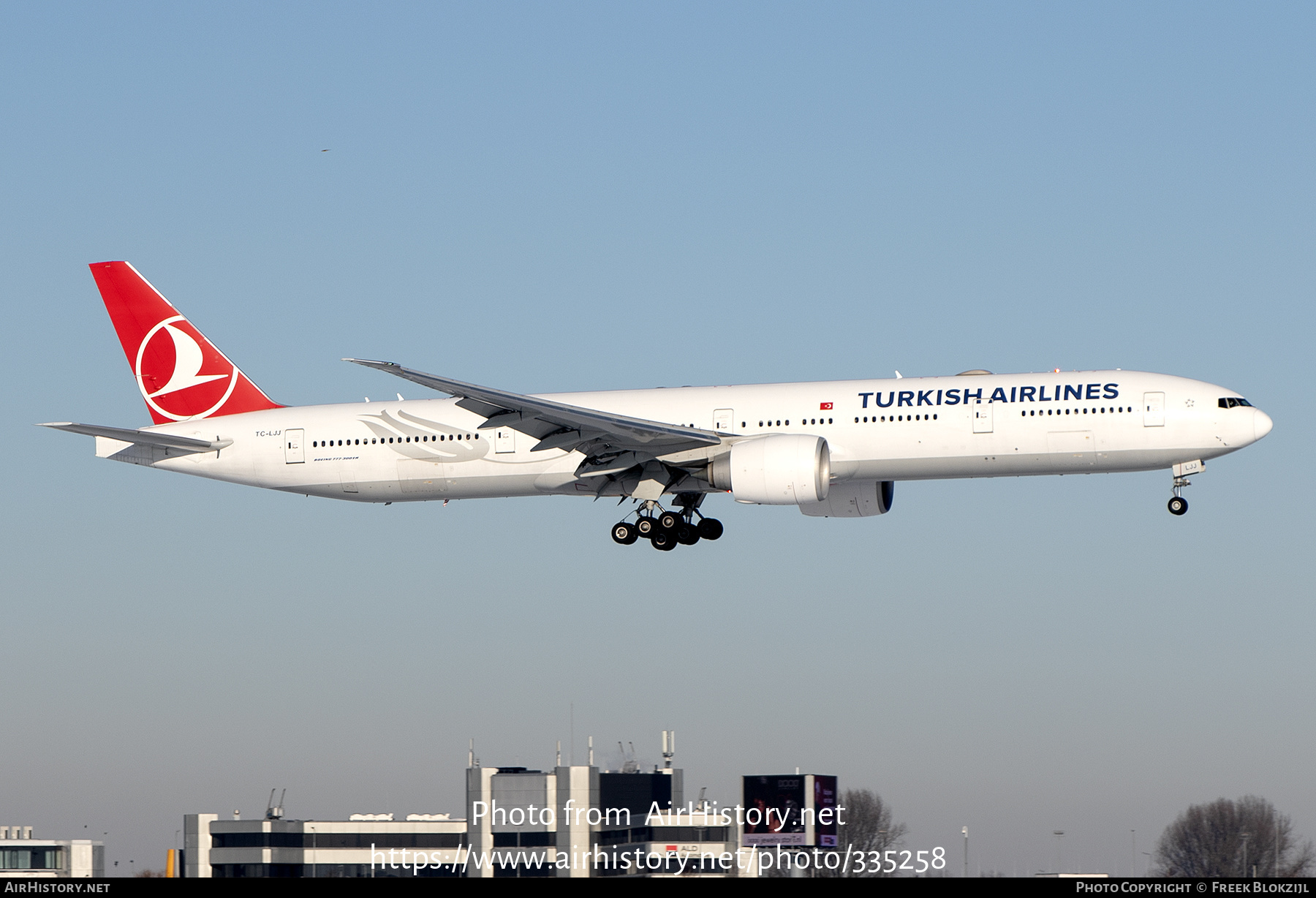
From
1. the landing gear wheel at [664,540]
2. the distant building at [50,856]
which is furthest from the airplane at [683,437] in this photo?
the distant building at [50,856]

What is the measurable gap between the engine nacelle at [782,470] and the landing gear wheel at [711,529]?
15.4 feet

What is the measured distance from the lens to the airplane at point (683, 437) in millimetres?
41750

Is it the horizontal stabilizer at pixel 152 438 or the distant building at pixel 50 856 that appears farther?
the distant building at pixel 50 856

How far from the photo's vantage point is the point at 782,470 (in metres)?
42.1

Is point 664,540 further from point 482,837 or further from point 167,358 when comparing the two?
point 482,837

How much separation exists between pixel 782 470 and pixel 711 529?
20.2ft

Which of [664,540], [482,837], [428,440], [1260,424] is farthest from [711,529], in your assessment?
[482,837]

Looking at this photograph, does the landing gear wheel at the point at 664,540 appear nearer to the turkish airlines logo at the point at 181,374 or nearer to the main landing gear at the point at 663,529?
the main landing gear at the point at 663,529

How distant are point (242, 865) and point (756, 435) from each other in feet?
189

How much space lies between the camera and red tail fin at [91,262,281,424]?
5141 centimetres

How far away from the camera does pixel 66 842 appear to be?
83438 mm

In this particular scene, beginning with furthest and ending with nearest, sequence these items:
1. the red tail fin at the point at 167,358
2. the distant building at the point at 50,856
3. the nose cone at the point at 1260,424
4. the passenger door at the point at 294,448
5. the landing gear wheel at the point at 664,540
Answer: the distant building at the point at 50,856 → the red tail fin at the point at 167,358 → the passenger door at the point at 294,448 → the landing gear wheel at the point at 664,540 → the nose cone at the point at 1260,424
